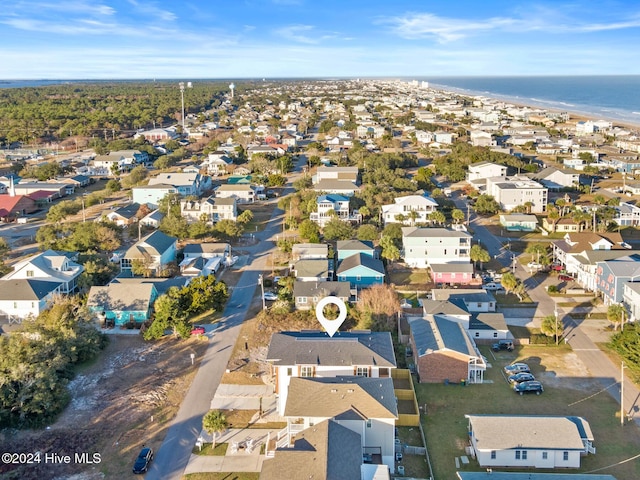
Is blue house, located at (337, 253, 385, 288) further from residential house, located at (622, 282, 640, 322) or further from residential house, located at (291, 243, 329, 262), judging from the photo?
residential house, located at (622, 282, 640, 322)

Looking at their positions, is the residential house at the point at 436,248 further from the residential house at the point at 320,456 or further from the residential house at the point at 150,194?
the residential house at the point at 150,194

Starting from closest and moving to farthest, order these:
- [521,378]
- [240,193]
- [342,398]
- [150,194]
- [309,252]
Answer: [342,398] → [521,378] → [309,252] → [150,194] → [240,193]

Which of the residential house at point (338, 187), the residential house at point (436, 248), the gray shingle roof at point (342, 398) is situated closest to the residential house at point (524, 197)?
the residential house at point (338, 187)

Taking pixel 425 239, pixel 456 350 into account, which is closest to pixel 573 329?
pixel 456 350

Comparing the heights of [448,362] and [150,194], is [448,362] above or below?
below

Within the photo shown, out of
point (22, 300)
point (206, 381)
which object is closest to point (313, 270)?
point (206, 381)

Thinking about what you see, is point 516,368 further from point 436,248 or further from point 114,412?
point 114,412
